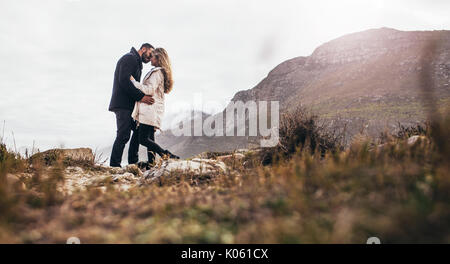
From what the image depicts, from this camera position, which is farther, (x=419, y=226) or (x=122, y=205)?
(x=122, y=205)

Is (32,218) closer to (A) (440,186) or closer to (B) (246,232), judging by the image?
(B) (246,232)

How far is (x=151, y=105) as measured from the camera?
5664 mm

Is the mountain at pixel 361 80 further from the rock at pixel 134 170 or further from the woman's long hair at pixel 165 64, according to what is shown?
the rock at pixel 134 170

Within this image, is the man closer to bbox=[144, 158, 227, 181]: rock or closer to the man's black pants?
the man's black pants

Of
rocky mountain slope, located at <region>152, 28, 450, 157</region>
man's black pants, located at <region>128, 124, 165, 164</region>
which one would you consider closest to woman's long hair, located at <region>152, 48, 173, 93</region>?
man's black pants, located at <region>128, 124, 165, 164</region>

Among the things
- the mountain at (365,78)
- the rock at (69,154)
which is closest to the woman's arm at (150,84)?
the rock at (69,154)

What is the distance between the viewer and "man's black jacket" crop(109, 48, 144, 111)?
18.2ft

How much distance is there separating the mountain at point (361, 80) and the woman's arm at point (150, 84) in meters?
59.3

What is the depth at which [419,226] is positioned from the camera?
1.38m

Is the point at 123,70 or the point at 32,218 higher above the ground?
the point at 123,70

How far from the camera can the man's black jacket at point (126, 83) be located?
218 inches
